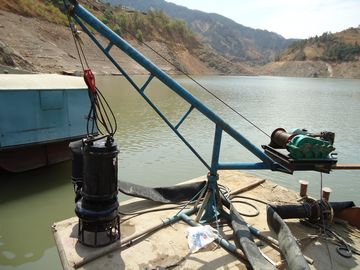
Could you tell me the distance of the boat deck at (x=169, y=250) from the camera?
3.62 meters

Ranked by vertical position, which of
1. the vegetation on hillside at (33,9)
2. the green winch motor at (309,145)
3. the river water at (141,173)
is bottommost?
the river water at (141,173)

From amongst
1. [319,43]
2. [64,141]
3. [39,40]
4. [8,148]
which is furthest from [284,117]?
[319,43]

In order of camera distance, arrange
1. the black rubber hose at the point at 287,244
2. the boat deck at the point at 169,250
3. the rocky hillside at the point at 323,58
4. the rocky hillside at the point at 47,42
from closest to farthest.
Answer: the black rubber hose at the point at 287,244 → the boat deck at the point at 169,250 → the rocky hillside at the point at 47,42 → the rocky hillside at the point at 323,58

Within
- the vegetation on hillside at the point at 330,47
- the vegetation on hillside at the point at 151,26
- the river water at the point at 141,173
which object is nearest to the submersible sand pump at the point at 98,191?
the river water at the point at 141,173

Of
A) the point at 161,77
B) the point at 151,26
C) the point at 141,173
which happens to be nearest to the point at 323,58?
the point at 151,26

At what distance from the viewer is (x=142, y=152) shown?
10.4m

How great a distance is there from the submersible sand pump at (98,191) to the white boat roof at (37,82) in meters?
3.84

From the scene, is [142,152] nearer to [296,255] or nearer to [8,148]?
[8,148]

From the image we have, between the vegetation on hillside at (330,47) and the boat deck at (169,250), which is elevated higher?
the vegetation on hillside at (330,47)

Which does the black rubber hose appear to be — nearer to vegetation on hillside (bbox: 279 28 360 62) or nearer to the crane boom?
the crane boom

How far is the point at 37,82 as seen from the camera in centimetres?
711

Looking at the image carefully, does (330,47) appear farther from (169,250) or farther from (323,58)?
(169,250)

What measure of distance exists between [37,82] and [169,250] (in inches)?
207

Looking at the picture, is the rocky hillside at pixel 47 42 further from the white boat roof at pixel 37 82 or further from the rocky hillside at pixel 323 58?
the rocky hillside at pixel 323 58
